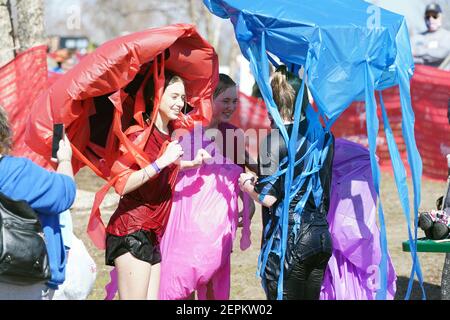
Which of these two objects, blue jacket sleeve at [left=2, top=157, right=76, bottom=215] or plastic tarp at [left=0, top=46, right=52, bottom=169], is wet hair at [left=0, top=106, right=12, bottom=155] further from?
plastic tarp at [left=0, top=46, right=52, bottom=169]

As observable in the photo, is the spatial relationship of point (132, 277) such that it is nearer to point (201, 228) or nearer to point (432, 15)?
point (201, 228)

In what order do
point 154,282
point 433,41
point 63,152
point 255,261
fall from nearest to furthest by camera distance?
point 63,152 → point 154,282 → point 255,261 → point 433,41

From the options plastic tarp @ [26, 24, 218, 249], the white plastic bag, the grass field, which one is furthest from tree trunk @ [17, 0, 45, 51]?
plastic tarp @ [26, 24, 218, 249]

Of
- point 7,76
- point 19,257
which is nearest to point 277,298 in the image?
point 19,257

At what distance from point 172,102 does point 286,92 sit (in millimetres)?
635

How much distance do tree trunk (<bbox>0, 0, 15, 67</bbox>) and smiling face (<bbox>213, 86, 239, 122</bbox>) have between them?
5.62 m

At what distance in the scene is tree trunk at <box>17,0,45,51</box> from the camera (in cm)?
1070

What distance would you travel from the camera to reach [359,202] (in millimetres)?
4957

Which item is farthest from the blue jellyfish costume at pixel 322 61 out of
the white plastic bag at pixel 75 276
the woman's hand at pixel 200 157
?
the white plastic bag at pixel 75 276

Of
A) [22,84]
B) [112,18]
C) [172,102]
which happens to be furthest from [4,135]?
[112,18]

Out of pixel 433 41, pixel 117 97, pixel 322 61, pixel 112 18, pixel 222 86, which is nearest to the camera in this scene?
pixel 322 61

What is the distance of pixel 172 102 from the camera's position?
4516mm

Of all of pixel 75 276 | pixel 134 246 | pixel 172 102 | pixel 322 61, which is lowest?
pixel 75 276

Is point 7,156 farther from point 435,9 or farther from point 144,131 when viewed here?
point 435,9
